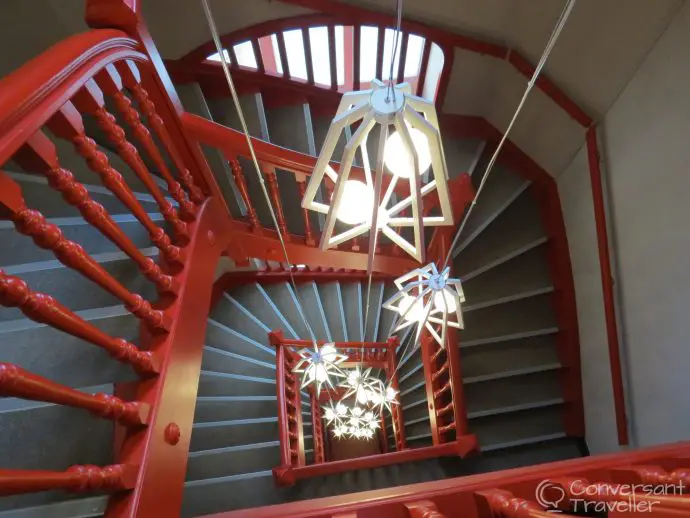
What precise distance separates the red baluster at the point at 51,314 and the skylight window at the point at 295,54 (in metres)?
2.79

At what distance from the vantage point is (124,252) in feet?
4.87

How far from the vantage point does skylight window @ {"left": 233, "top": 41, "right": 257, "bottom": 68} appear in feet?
11.3

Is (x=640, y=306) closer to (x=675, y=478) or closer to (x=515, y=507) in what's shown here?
(x=675, y=478)

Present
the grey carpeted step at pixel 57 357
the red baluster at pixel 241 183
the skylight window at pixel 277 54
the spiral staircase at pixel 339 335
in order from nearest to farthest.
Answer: the grey carpeted step at pixel 57 357
the red baluster at pixel 241 183
the spiral staircase at pixel 339 335
the skylight window at pixel 277 54

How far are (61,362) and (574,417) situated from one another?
374 cm

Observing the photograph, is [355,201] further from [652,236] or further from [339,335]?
[339,335]

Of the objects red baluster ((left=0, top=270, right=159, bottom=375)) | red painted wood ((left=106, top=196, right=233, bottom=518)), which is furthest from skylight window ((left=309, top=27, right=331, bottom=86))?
red baluster ((left=0, top=270, right=159, bottom=375))

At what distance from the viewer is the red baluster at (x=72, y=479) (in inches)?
33.2

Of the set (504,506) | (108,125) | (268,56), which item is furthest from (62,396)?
(268,56)

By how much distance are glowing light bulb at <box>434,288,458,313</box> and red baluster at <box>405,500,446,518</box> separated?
43.5 inches

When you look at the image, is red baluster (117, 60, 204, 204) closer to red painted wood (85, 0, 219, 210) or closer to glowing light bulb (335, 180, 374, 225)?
red painted wood (85, 0, 219, 210)

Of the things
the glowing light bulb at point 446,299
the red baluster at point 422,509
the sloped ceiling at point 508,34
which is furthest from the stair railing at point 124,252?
the sloped ceiling at point 508,34

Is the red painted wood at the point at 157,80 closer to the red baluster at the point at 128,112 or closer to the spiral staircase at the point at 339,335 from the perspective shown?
the red baluster at the point at 128,112

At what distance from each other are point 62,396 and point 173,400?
0.60m
